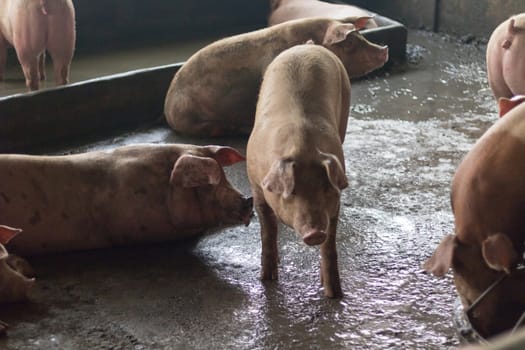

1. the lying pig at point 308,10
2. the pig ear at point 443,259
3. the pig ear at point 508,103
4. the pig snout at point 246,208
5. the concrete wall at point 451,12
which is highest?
the pig ear at point 508,103

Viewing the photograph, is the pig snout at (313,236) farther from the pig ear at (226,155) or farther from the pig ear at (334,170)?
the pig ear at (226,155)

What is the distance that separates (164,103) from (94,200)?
2188 millimetres

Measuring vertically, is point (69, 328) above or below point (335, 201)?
below

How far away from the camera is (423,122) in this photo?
18.1ft

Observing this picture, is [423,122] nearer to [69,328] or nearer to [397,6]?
[69,328]

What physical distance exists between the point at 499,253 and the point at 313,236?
681 millimetres

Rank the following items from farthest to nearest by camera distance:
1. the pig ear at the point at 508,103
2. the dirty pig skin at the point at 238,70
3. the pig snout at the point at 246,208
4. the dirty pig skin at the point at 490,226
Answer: the dirty pig skin at the point at 238,70, the pig snout at the point at 246,208, the pig ear at the point at 508,103, the dirty pig skin at the point at 490,226

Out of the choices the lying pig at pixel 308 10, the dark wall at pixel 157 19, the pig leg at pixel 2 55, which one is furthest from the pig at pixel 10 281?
the dark wall at pixel 157 19

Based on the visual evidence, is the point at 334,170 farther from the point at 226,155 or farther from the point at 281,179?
the point at 226,155

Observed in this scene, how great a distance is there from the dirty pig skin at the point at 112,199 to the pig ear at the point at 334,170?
0.81 metres

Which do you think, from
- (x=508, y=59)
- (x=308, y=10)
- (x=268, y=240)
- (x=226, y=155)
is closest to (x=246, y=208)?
(x=226, y=155)

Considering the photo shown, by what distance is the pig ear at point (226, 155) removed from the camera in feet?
12.4

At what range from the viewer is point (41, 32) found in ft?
17.8

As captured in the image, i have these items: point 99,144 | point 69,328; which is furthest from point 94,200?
point 99,144
